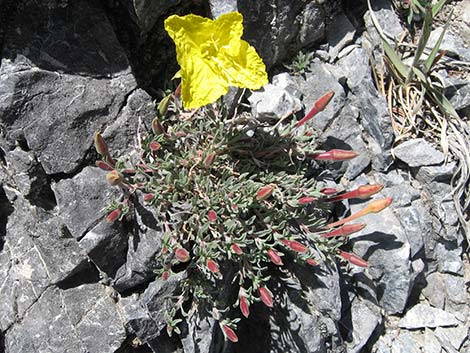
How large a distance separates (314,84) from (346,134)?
52 centimetres

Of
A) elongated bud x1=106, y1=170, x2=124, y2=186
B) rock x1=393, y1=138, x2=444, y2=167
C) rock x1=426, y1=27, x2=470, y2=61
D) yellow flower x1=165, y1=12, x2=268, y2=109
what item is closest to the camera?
yellow flower x1=165, y1=12, x2=268, y2=109

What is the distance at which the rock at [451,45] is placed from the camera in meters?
5.03

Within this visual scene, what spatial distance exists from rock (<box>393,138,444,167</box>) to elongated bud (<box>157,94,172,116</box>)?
212 cm

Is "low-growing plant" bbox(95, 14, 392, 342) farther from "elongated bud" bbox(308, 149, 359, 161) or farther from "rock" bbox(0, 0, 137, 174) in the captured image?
"rock" bbox(0, 0, 137, 174)

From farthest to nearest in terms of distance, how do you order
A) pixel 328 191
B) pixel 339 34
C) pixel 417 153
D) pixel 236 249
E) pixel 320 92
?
pixel 339 34, pixel 417 153, pixel 320 92, pixel 328 191, pixel 236 249

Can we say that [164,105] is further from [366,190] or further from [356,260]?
[356,260]

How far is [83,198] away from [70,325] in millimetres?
964

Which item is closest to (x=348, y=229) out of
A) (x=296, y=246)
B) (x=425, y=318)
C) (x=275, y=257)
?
(x=296, y=246)

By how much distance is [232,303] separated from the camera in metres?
4.11

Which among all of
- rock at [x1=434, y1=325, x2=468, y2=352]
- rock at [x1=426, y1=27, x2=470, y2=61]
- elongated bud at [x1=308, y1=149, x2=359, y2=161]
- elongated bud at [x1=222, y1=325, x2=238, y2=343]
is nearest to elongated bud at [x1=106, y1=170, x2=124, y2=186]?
elongated bud at [x1=222, y1=325, x2=238, y2=343]

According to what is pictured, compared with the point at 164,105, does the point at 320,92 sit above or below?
below

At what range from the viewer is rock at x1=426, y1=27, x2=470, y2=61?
5027mm

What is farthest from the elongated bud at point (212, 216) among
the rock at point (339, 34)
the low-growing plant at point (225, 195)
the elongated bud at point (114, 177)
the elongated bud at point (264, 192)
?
the rock at point (339, 34)

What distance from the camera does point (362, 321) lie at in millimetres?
4453
